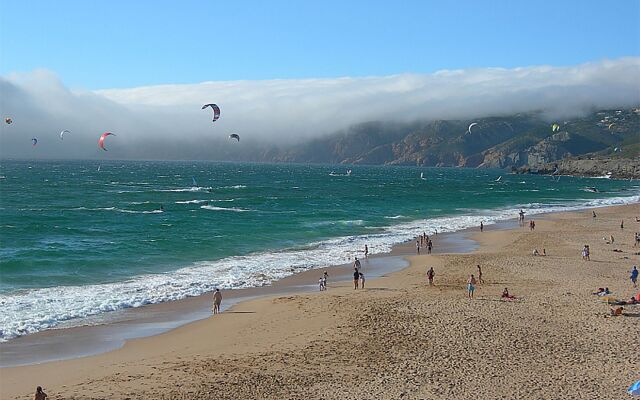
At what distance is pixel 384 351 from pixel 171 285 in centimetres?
1255

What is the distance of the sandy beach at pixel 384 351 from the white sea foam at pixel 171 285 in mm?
3606

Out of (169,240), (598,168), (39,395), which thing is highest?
(598,168)

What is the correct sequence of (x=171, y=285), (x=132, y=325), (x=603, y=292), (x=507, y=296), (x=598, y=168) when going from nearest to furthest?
(x=132, y=325), (x=507, y=296), (x=603, y=292), (x=171, y=285), (x=598, y=168)

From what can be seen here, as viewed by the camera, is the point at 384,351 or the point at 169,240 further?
the point at 169,240

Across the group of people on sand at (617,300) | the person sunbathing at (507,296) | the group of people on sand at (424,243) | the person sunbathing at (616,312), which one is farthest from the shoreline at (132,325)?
the person sunbathing at (616,312)

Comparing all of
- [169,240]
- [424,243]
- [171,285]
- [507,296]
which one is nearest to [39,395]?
[171,285]

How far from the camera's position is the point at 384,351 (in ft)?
53.2

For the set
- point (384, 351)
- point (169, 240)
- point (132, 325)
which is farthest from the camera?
point (169, 240)

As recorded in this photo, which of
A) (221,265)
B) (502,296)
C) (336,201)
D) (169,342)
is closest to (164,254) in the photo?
(221,265)

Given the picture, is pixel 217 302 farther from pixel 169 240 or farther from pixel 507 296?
pixel 169 240

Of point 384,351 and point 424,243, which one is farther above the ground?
point 384,351

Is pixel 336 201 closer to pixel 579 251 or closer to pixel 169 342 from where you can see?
pixel 579 251

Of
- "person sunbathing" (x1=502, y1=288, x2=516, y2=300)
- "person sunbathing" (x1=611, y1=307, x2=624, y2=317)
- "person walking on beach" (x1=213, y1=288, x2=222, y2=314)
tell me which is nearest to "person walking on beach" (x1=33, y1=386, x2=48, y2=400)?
"person walking on beach" (x1=213, y1=288, x2=222, y2=314)

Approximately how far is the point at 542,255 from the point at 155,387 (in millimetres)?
26432
